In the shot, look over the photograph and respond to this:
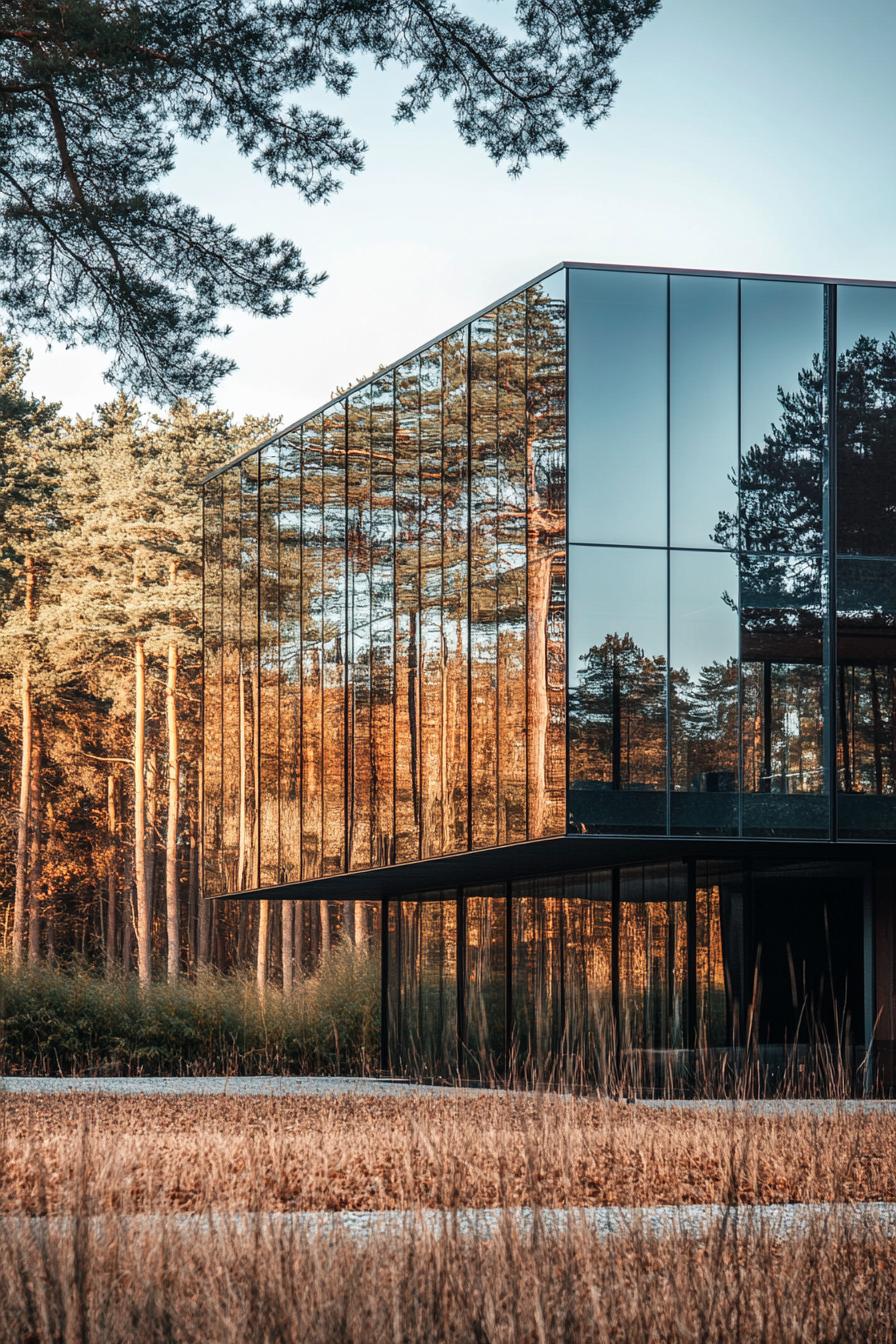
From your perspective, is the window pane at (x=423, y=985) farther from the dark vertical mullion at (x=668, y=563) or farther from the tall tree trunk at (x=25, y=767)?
the tall tree trunk at (x=25, y=767)

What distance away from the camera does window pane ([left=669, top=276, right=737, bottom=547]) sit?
17.1 meters

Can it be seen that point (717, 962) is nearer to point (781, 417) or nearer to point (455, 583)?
point (455, 583)

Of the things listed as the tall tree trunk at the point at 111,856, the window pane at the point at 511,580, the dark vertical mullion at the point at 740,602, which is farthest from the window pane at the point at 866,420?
the tall tree trunk at the point at 111,856

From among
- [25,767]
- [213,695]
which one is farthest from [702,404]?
[25,767]

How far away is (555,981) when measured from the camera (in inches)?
778

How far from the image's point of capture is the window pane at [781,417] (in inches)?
682

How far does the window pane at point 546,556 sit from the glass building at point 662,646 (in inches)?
1.3

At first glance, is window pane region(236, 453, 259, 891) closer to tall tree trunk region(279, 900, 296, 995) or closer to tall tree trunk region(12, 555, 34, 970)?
tall tree trunk region(279, 900, 296, 995)

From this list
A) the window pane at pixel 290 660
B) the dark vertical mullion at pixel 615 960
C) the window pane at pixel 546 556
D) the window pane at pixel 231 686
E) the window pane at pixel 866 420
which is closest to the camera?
the window pane at pixel 546 556

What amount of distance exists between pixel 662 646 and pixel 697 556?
988 mm

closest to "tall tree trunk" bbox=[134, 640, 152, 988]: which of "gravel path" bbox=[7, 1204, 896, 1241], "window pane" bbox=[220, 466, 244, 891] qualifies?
"window pane" bbox=[220, 466, 244, 891]

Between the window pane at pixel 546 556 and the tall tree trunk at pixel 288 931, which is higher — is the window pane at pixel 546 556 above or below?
above

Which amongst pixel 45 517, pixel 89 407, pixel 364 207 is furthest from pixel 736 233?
pixel 89 407

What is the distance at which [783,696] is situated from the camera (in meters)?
17.2
